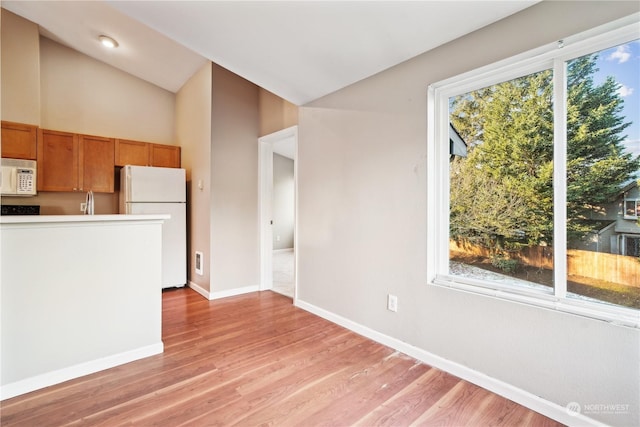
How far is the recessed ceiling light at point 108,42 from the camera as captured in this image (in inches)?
139

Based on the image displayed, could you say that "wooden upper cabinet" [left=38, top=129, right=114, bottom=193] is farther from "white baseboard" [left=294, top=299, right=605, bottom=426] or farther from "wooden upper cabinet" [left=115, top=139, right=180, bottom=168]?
"white baseboard" [left=294, top=299, right=605, bottom=426]

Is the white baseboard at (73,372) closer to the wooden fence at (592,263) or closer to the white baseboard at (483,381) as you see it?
the white baseboard at (483,381)

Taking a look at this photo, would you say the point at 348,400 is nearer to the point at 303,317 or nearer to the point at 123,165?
the point at 303,317

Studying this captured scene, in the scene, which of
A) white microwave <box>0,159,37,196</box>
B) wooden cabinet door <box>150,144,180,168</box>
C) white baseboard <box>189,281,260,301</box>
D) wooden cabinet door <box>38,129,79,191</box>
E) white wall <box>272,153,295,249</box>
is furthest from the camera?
white wall <box>272,153,295,249</box>

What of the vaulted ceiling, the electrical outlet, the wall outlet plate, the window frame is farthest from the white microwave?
the window frame

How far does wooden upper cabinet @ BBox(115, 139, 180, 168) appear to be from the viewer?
3904mm

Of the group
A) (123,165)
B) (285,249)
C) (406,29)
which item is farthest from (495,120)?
(285,249)

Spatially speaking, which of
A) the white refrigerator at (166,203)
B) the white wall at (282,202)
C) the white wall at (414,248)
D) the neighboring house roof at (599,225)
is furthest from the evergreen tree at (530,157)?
the white wall at (282,202)

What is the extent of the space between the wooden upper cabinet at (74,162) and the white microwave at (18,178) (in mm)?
108

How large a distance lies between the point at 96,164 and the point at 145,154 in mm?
583

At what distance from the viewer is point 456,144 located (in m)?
2.07

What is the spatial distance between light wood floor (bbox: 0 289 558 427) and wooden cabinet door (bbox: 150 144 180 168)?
8.64 feet

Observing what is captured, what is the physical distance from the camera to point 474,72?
6.09ft

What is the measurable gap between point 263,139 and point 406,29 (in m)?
2.37
